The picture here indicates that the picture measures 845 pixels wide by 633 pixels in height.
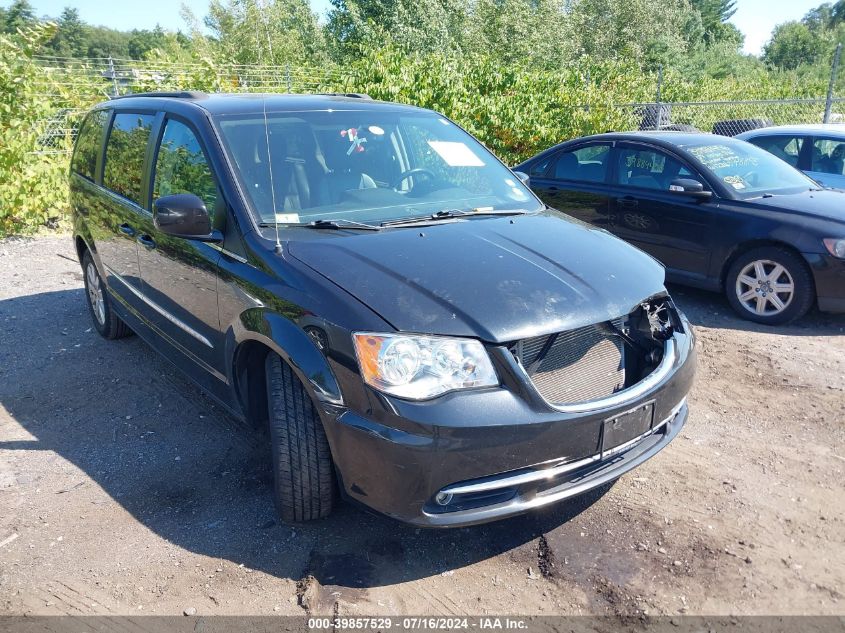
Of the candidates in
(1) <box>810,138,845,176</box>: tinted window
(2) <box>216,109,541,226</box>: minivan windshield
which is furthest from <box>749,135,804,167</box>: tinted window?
(2) <box>216,109,541,226</box>: minivan windshield

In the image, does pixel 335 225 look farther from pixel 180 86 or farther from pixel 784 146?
pixel 180 86

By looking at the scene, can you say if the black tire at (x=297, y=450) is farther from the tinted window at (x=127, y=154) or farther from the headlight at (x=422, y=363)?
the tinted window at (x=127, y=154)

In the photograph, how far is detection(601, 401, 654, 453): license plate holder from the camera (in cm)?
277

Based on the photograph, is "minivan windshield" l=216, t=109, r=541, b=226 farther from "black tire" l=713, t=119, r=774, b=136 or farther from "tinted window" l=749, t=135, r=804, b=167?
"black tire" l=713, t=119, r=774, b=136

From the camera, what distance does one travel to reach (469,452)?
2529 mm

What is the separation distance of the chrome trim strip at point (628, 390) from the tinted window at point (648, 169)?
3.98 meters

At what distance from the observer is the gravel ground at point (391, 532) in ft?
9.10

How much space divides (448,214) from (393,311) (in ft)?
3.68

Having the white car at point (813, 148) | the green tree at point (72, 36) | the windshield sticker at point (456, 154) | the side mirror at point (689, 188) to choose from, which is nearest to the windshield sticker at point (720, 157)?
the side mirror at point (689, 188)

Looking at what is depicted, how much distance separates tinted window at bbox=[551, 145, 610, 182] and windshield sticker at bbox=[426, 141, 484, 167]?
3258 mm

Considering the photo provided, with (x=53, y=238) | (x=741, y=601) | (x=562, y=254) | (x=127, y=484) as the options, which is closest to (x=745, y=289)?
(x=562, y=254)

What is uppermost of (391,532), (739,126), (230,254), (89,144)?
(89,144)

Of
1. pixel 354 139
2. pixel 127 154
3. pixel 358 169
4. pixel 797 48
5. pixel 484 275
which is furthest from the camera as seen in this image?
pixel 797 48

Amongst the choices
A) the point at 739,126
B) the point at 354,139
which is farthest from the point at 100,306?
the point at 739,126
